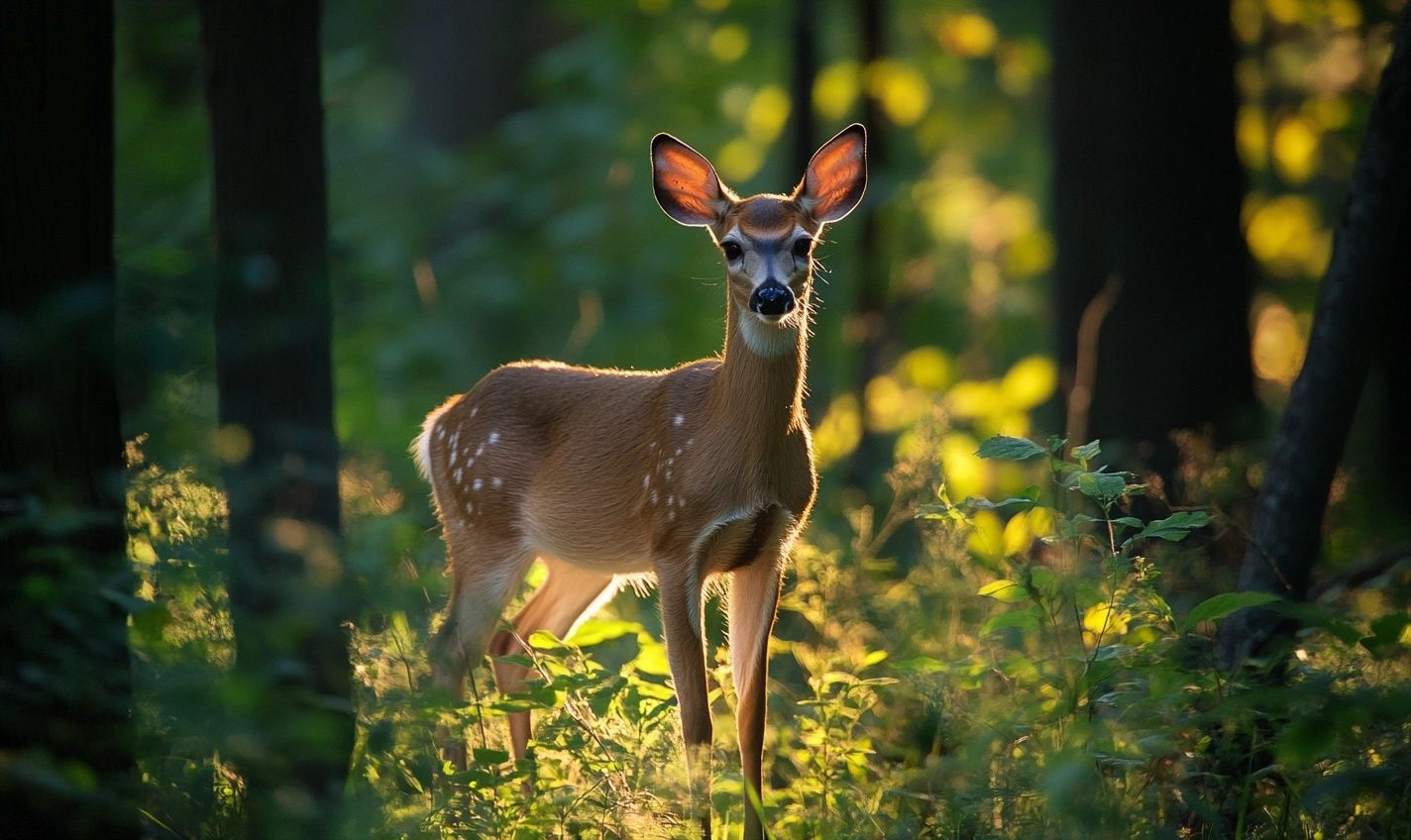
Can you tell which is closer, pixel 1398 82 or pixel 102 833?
pixel 102 833

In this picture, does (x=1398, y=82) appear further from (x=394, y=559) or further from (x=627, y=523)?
(x=394, y=559)

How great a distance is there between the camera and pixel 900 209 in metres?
10.4

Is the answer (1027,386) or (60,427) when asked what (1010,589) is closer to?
(60,427)

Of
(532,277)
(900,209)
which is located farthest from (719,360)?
(532,277)

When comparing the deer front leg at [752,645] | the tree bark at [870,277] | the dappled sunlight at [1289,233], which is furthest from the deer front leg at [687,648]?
the dappled sunlight at [1289,233]

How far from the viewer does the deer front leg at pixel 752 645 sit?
452cm

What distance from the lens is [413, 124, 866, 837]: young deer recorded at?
4.66m

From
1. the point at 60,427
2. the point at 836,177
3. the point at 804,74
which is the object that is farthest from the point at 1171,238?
the point at 60,427

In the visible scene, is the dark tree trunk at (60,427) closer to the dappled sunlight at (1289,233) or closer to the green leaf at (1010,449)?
Result: the green leaf at (1010,449)

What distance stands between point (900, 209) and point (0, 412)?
Answer: 25.3ft

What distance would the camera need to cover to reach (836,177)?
5.11 meters

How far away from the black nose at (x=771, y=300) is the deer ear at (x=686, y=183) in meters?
0.63

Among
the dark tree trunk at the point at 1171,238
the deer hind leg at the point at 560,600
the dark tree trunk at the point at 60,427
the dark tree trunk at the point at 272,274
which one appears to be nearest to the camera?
the dark tree trunk at the point at 60,427

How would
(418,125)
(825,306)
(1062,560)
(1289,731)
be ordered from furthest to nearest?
(418,125) < (825,306) < (1062,560) < (1289,731)
